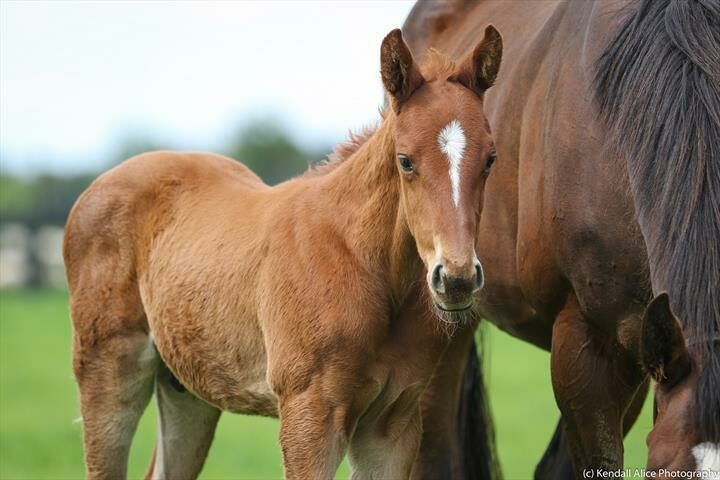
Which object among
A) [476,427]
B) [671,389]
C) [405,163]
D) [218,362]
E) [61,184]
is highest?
[405,163]

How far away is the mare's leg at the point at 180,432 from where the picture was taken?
5.00m

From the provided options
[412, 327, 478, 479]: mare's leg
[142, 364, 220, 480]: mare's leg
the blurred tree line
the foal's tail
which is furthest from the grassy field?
the blurred tree line

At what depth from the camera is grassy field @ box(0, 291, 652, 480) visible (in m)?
9.54

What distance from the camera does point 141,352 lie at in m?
4.79

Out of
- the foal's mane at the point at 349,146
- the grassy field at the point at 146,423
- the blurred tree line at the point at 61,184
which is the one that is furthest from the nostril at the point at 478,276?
the blurred tree line at the point at 61,184

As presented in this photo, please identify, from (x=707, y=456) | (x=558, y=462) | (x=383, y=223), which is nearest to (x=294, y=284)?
(x=383, y=223)

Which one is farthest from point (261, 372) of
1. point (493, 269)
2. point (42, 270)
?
point (42, 270)

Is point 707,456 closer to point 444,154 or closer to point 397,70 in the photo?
point 444,154

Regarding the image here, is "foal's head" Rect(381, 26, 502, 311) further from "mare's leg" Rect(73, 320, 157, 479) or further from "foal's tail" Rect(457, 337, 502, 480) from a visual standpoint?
"foal's tail" Rect(457, 337, 502, 480)

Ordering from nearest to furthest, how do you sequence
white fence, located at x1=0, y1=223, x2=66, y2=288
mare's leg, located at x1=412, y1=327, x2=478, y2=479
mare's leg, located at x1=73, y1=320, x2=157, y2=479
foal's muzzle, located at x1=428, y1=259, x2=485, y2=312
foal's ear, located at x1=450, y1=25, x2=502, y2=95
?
foal's muzzle, located at x1=428, y1=259, x2=485, y2=312 < foal's ear, located at x1=450, y1=25, x2=502, y2=95 < mare's leg, located at x1=73, y1=320, x2=157, y2=479 < mare's leg, located at x1=412, y1=327, x2=478, y2=479 < white fence, located at x1=0, y1=223, x2=66, y2=288

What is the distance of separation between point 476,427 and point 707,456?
329 centimetres

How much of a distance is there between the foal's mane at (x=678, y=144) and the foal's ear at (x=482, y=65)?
1.43 ft

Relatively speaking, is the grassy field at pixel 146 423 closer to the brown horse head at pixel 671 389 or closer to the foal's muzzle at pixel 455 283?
the foal's muzzle at pixel 455 283

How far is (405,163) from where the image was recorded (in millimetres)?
3686
